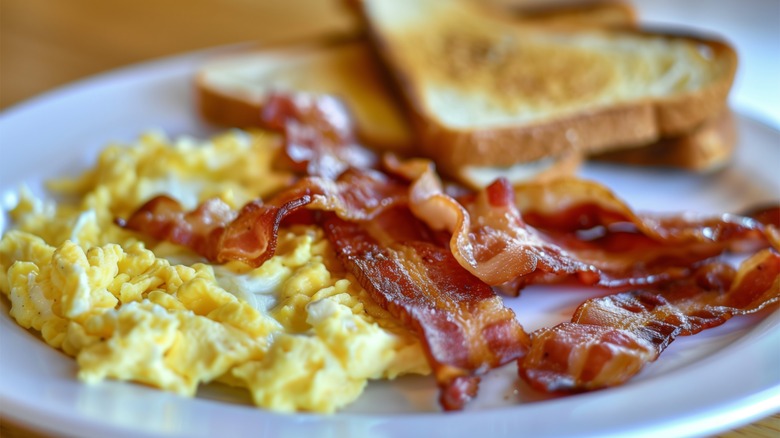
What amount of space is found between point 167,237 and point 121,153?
1.57 ft

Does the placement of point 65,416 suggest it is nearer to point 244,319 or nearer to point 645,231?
point 244,319

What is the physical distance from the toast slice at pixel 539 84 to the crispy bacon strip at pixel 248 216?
0.76 meters

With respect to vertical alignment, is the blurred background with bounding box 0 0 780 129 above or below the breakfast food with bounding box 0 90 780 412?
above

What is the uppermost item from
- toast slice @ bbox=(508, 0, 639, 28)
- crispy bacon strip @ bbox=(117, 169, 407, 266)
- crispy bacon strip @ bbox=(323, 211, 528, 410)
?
toast slice @ bbox=(508, 0, 639, 28)

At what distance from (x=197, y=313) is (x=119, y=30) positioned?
3028 mm

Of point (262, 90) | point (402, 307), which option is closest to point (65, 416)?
point (402, 307)

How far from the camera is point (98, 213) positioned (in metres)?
1.96

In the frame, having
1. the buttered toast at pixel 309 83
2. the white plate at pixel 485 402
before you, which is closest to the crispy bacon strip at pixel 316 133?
the buttered toast at pixel 309 83

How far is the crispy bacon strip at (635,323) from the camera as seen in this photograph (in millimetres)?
1475

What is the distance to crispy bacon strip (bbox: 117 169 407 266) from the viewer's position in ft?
5.62

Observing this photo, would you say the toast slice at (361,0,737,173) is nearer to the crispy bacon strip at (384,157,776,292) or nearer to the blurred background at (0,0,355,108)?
the crispy bacon strip at (384,157,776,292)

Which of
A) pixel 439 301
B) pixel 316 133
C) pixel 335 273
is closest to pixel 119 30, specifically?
pixel 316 133

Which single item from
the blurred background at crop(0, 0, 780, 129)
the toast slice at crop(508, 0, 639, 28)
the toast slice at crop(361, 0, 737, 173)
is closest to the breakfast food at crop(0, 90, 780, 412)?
the toast slice at crop(361, 0, 737, 173)

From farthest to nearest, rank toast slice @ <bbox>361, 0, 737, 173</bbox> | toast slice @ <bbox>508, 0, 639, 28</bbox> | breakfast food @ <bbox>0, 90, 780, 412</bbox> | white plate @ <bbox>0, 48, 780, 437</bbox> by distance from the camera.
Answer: toast slice @ <bbox>508, 0, 639, 28</bbox> < toast slice @ <bbox>361, 0, 737, 173</bbox> < breakfast food @ <bbox>0, 90, 780, 412</bbox> < white plate @ <bbox>0, 48, 780, 437</bbox>
